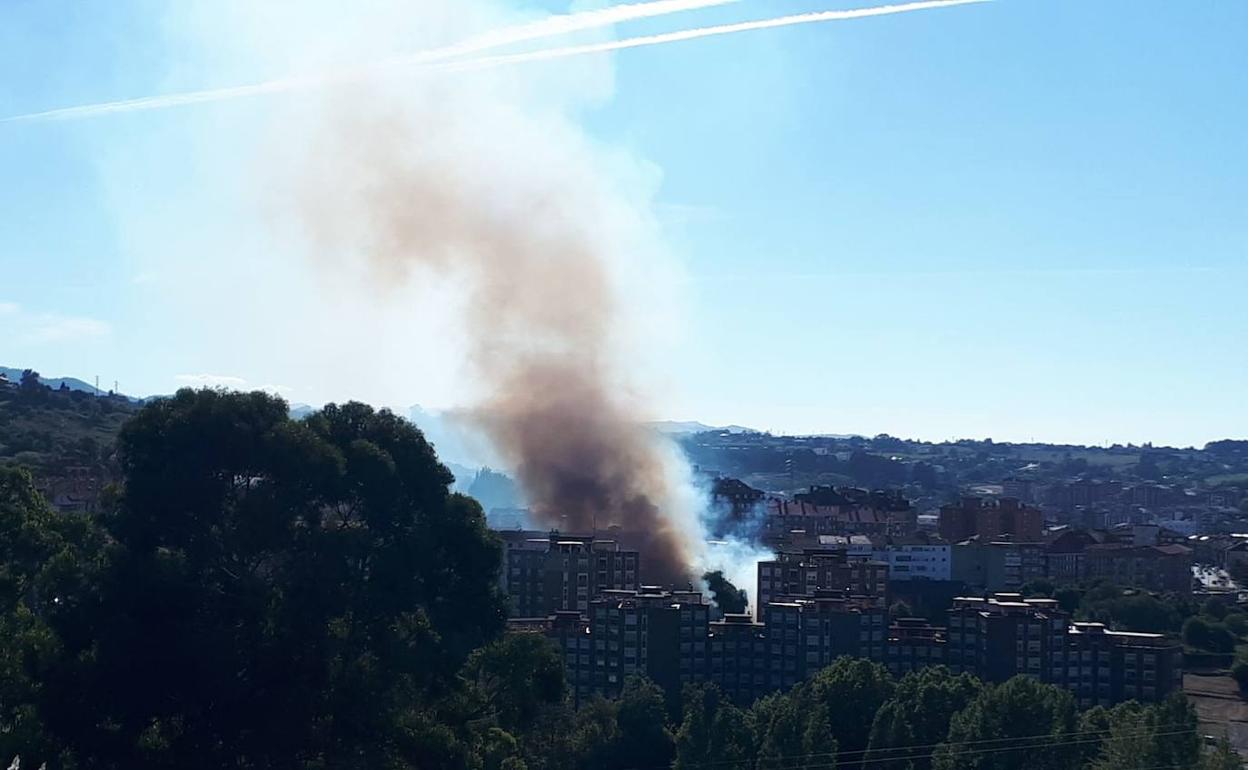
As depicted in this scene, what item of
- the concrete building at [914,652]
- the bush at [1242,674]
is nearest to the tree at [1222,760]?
the concrete building at [914,652]

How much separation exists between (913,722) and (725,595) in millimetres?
22057

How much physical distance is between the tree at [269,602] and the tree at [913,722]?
1299 cm

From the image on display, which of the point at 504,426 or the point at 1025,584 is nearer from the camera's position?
the point at 1025,584

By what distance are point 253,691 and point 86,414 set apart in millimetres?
88782

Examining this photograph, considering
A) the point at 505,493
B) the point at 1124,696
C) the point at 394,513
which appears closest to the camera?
the point at 394,513

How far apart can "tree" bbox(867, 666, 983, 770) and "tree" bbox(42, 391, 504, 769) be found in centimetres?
1299

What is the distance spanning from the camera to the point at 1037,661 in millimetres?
37094

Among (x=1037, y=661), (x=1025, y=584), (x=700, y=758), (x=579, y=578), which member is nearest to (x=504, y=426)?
(x=579, y=578)

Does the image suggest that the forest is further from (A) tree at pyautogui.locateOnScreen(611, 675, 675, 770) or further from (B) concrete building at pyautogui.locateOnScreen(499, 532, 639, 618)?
(B) concrete building at pyautogui.locateOnScreen(499, 532, 639, 618)

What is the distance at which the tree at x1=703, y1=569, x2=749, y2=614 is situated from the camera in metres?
48.8

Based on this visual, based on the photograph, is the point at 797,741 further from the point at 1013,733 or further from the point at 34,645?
the point at 34,645

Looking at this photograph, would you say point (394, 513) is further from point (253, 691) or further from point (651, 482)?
point (651, 482)

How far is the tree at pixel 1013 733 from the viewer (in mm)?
24875

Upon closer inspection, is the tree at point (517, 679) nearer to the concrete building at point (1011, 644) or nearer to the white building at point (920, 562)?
the concrete building at point (1011, 644)
